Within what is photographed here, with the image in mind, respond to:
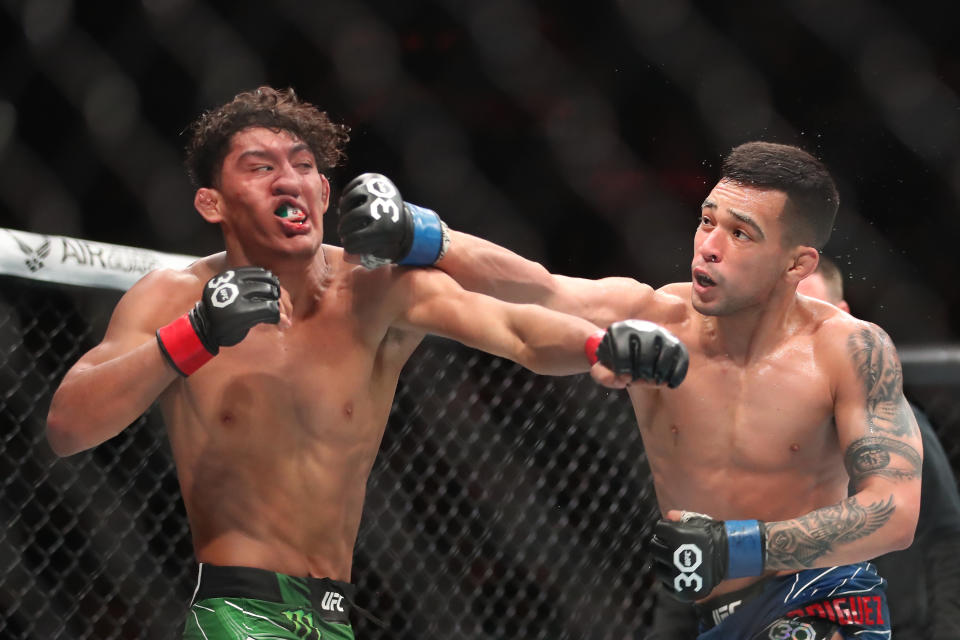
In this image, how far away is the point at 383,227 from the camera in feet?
5.21

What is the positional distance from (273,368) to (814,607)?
3.02 ft

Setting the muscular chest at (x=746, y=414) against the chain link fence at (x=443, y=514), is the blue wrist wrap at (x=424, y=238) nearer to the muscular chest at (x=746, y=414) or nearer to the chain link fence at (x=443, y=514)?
the muscular chest at (x=746, y=414)

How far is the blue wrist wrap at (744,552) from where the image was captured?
155 centimetres

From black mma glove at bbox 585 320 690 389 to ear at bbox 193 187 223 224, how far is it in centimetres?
73

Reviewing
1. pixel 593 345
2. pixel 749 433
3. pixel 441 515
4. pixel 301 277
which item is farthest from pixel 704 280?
pixel 441 515

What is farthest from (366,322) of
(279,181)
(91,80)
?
(91,80)

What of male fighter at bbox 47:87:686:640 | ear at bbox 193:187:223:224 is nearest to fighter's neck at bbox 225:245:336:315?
male fighter at bbox 47:87:686:640

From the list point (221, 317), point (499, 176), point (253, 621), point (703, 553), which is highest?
point (499, 176)

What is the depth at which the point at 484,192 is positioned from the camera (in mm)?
3500

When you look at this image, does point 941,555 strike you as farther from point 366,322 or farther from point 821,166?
point 366,322

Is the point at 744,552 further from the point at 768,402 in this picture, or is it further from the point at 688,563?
the point at 768,402

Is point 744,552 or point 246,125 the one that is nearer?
point 744,552

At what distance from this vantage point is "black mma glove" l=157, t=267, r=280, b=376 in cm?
143

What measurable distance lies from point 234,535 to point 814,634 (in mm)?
895
